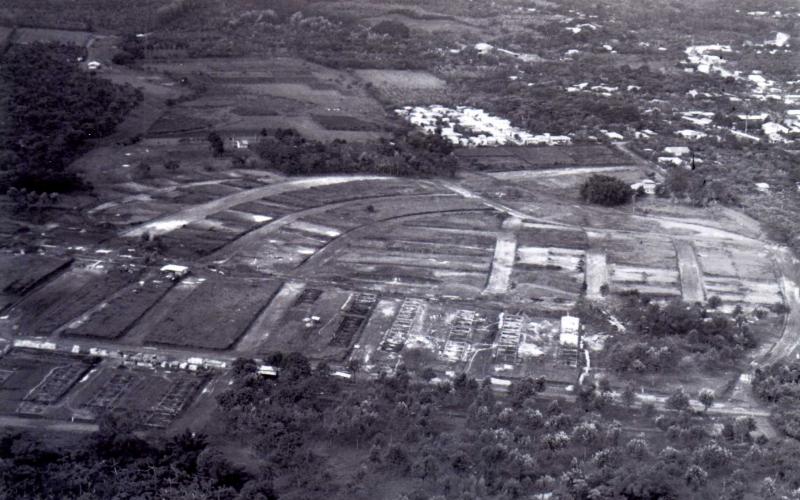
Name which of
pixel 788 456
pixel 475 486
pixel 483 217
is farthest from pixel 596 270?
pixel 475 486

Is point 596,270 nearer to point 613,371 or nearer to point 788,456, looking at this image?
point 613,371

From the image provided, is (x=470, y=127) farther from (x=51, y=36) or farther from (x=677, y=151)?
(x=51, y=36)

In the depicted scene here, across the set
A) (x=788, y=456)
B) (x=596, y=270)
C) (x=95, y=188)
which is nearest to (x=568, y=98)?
(x=596, y=270)

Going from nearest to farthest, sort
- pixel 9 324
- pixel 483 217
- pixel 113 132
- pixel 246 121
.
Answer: pixel 9 324, pixel 483 217, pixel 113 132, pixel 246 121

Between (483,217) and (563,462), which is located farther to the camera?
(483,217)

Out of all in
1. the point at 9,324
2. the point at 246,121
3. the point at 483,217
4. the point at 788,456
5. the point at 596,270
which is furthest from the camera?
the point at 246,121

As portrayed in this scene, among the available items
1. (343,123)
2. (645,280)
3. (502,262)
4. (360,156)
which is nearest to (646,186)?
(645,280)
